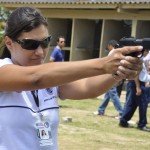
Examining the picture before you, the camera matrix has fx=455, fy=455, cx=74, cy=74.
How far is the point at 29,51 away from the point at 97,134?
574 cm

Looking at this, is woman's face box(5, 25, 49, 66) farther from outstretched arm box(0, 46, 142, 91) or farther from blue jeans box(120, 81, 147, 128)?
blue jeans box(120, 81, 147, 128)

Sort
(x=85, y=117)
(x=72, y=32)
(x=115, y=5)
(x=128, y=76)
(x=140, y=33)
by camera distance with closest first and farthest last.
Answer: (x=128, y=76)
(x=85, y=117)
(x=115, y=5)
(x=140, y=33)
(x=72, y=32)

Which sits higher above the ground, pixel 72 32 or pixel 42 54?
pixel 42 54

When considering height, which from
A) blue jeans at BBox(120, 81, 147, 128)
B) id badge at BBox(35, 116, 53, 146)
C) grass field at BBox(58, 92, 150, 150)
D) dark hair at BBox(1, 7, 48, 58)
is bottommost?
grass field at BBox(58, 92, 150, 150)

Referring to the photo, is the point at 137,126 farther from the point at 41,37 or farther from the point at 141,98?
the point at 41,37

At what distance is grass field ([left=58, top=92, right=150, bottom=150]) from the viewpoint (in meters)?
7.00

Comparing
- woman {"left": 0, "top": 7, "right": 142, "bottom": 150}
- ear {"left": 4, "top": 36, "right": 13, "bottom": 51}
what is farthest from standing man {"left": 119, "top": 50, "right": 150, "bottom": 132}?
ear {"left": 4, "top": 36, "right": 13, "bottom": 51}

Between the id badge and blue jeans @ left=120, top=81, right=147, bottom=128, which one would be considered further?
blue jeans @ left=120, top=81, right=147, bottom=128

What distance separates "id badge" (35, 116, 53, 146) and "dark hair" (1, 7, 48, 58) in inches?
17.4

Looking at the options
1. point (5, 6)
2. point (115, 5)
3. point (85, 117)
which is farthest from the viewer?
point (5, 6)

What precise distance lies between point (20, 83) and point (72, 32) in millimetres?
16079

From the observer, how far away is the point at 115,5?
1545 cm

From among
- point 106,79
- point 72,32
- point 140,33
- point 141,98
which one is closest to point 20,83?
point 106,79

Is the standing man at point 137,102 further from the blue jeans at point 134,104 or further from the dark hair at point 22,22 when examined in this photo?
the dark hair at point 22,22
